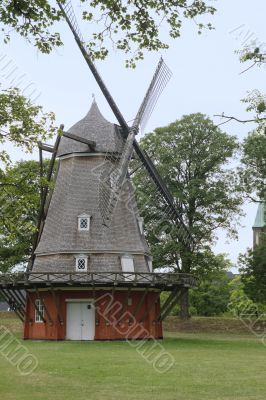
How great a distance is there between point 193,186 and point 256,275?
698cm

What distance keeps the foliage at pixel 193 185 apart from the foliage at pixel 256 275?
3464mm

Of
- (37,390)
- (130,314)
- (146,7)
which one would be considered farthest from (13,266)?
(146,7)

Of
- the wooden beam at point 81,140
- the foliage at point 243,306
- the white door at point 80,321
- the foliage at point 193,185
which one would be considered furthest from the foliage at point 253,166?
the white door at point 80,321

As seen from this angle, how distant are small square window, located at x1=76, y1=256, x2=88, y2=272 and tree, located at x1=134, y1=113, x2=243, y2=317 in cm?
1203

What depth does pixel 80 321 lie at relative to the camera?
30.3 m

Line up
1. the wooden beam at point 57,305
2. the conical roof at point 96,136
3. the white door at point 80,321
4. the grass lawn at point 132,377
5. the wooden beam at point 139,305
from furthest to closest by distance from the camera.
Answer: the conical roof at point 96,136, the white door at point 80,321, the wooden beam at point 139,305, the wooden beam at point 57,305, the grass lawn at point 132,377

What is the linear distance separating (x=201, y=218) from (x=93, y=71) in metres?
15.3

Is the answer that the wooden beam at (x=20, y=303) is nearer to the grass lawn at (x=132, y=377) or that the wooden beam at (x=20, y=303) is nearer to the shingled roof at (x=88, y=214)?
the shingled roof at (x=88, y=214)

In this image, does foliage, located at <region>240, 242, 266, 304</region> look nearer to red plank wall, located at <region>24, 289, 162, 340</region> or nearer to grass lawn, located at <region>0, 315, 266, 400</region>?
red plank wall, located at <region>24, 289, 162, 340</region>

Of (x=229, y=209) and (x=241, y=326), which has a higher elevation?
(x=229, y=209)

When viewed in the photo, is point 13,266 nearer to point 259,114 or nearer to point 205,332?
point 205,332

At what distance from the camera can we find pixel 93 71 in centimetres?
3144

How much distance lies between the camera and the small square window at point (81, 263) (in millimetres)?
30141

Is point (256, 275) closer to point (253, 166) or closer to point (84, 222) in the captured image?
point (253, 166)
